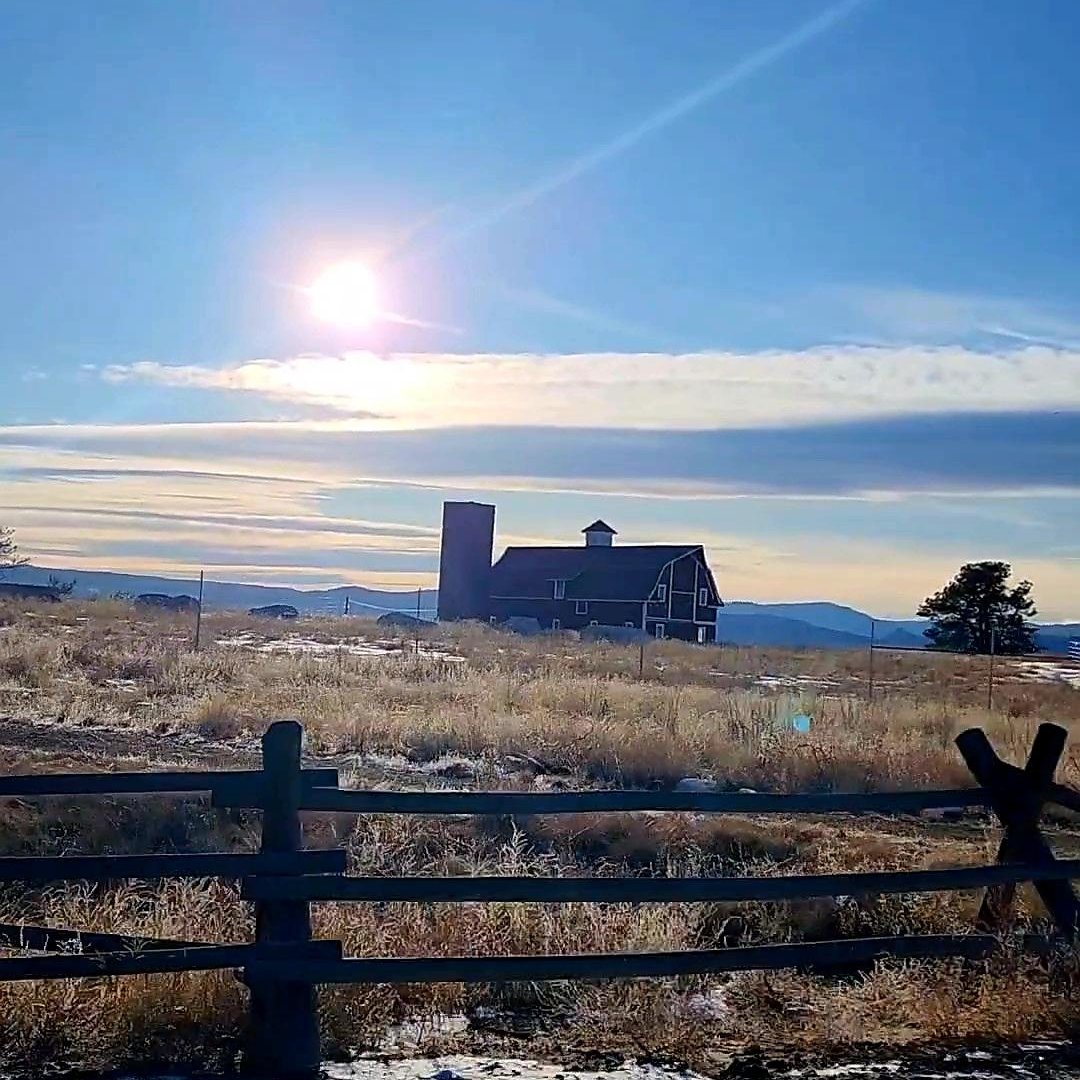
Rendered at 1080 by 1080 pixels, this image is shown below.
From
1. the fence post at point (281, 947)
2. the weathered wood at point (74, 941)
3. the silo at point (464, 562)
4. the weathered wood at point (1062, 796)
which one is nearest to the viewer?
the fence post at point (281, 947)

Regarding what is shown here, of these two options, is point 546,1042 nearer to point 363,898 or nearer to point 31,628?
point 363,898

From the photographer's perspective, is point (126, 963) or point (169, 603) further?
point (169, 603)

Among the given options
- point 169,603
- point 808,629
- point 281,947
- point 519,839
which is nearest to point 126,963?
point 281,947

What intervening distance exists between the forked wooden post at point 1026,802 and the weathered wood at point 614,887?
0.15 metres

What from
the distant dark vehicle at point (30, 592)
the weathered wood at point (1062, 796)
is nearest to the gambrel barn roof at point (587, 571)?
the distant dark vehicle at point (30, 592)

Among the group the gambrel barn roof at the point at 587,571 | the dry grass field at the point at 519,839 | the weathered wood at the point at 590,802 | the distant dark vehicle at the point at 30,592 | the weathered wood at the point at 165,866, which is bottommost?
the dry grass field at the point at 519,839

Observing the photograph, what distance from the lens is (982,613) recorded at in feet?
191

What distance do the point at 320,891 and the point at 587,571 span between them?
172 feet

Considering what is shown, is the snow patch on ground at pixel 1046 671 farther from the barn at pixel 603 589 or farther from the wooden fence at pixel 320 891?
the wooden fence at pixel 320 891

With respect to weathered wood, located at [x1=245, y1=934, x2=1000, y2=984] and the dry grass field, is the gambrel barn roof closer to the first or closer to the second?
the dry grass field

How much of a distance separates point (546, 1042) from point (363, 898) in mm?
1116

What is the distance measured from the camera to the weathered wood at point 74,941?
6.24 m

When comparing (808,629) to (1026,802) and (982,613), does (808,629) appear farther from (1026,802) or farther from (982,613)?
(1026,802)

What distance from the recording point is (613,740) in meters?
16.0
